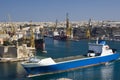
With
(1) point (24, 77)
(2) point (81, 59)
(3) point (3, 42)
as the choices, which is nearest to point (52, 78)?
(1) point (24, 77)

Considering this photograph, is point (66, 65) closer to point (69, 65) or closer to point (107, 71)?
point (69, 65)

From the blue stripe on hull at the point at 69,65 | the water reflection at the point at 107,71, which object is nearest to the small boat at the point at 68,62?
the blue stripe on hull at the point at 69,65

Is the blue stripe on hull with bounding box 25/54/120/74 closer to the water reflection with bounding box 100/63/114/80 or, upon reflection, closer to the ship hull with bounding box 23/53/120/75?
the ship hull with bounding box 23/53/120/75

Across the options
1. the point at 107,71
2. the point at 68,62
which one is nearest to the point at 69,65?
the point at 68,62

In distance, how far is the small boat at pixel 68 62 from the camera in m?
18.7

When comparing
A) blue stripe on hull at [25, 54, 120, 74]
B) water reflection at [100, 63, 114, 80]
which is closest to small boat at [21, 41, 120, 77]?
blue stripe on hull at [25, 54, 120, 74]

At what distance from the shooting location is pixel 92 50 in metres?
23.8

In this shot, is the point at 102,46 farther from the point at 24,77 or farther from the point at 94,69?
Answer: the point at 24,77

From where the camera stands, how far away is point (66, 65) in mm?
20141

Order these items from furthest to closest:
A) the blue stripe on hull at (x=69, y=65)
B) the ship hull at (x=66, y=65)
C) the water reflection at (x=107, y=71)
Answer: the blue stripe on hull at (x=69, y=65) < the ship hull at (x=66, y=65) < the water reflection at (x=107, y=71)

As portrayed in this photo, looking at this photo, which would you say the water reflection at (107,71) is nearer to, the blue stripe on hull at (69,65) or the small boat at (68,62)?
the blue stripe on hull at (69,65)

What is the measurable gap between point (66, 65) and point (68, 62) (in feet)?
0.86

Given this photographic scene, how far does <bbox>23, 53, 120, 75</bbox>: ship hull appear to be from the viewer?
18688 mm

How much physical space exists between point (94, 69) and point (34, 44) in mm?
12536
